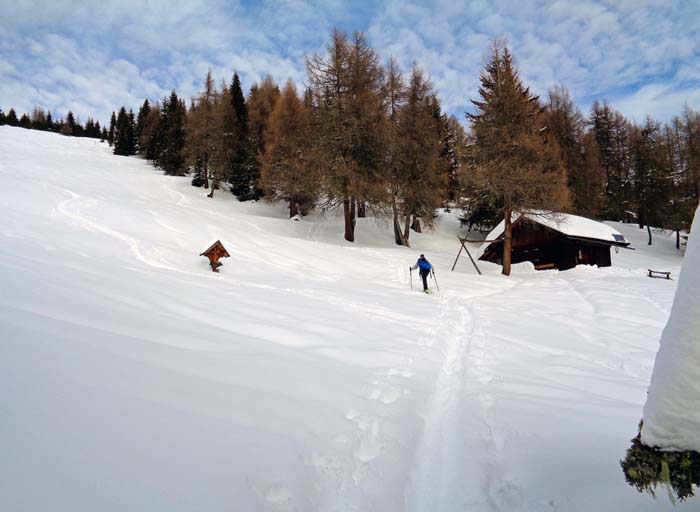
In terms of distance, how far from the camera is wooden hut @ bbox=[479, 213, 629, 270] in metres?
22.1

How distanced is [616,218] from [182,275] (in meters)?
50.3

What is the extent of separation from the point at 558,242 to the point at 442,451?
81.0 feet

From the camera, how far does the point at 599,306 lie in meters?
9.10

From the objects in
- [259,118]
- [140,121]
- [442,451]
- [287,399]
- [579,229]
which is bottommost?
[442,451]

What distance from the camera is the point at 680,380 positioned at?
1.51m

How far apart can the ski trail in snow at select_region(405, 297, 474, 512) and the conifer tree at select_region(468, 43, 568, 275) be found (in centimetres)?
1429

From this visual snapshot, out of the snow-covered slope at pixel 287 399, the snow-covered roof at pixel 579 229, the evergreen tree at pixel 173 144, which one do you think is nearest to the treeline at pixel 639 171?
the snow-covered roof at pixel 579 229

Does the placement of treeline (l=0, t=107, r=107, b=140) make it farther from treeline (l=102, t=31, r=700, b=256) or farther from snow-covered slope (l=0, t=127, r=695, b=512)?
snow-covered slope (l=0, t=127, r=695, b=512)

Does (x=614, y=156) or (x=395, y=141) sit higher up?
(x=614, y=156)

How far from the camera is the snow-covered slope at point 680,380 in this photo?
4.87 ft

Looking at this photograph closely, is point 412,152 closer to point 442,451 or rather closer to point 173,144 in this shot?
point 442,451

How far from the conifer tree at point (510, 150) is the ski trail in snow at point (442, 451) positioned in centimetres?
1429

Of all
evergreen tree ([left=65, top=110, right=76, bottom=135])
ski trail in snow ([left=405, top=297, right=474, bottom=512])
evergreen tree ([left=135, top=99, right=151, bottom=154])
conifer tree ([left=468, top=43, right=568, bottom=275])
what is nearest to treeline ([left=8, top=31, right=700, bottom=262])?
conifer tree ([left=468, top=43, right=568, bottom=275])

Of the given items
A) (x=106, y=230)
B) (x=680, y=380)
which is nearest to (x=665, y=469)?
(x=680, y=380)
